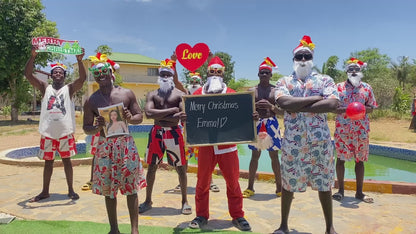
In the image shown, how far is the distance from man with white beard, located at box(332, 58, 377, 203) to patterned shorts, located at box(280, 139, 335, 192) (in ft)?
5.68

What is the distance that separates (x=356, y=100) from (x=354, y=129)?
1.42 feet

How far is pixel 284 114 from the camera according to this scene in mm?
3451

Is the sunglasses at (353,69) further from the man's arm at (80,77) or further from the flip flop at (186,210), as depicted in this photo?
the man's arm at (80,77)

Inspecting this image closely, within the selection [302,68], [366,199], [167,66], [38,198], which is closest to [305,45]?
[302,68]

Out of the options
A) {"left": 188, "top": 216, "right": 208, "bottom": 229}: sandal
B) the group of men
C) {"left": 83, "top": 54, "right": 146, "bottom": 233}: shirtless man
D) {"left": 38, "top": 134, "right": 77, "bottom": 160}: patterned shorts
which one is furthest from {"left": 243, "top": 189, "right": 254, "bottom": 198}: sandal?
{"left": 38, "top": 134, "right": 77, "bottom": 160}: patterned shorts

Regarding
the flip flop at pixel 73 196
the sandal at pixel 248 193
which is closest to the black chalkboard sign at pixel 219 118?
the sandal at pixel 248 193

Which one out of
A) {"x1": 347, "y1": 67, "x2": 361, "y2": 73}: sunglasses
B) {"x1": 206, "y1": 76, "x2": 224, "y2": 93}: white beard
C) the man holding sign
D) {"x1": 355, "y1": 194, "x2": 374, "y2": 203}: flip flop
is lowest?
{"x1": 355, "y1": 194, "x2": 374, "y2": 203}: flip flop

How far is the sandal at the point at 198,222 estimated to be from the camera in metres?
3.63

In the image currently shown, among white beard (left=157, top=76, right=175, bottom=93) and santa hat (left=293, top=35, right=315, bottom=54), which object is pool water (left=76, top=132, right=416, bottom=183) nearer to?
white beard (left=157, top=76, right=175, bottom=93)

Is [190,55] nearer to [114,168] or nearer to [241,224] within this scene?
[114,168]

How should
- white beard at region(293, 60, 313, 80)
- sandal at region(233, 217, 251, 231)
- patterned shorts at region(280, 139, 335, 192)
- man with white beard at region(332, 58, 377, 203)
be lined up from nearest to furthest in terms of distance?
patterned shorts at region(280, 139, 335, 192)
white beard at region(293, 60, 313, 80)
sandal at region(233, 217, 251, 231)
man with white beard at region(332, 58, 377, 203)

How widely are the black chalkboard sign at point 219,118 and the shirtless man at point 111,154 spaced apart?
1.98 ft

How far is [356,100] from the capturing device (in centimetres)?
468

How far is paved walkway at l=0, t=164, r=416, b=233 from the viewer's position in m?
3.76
